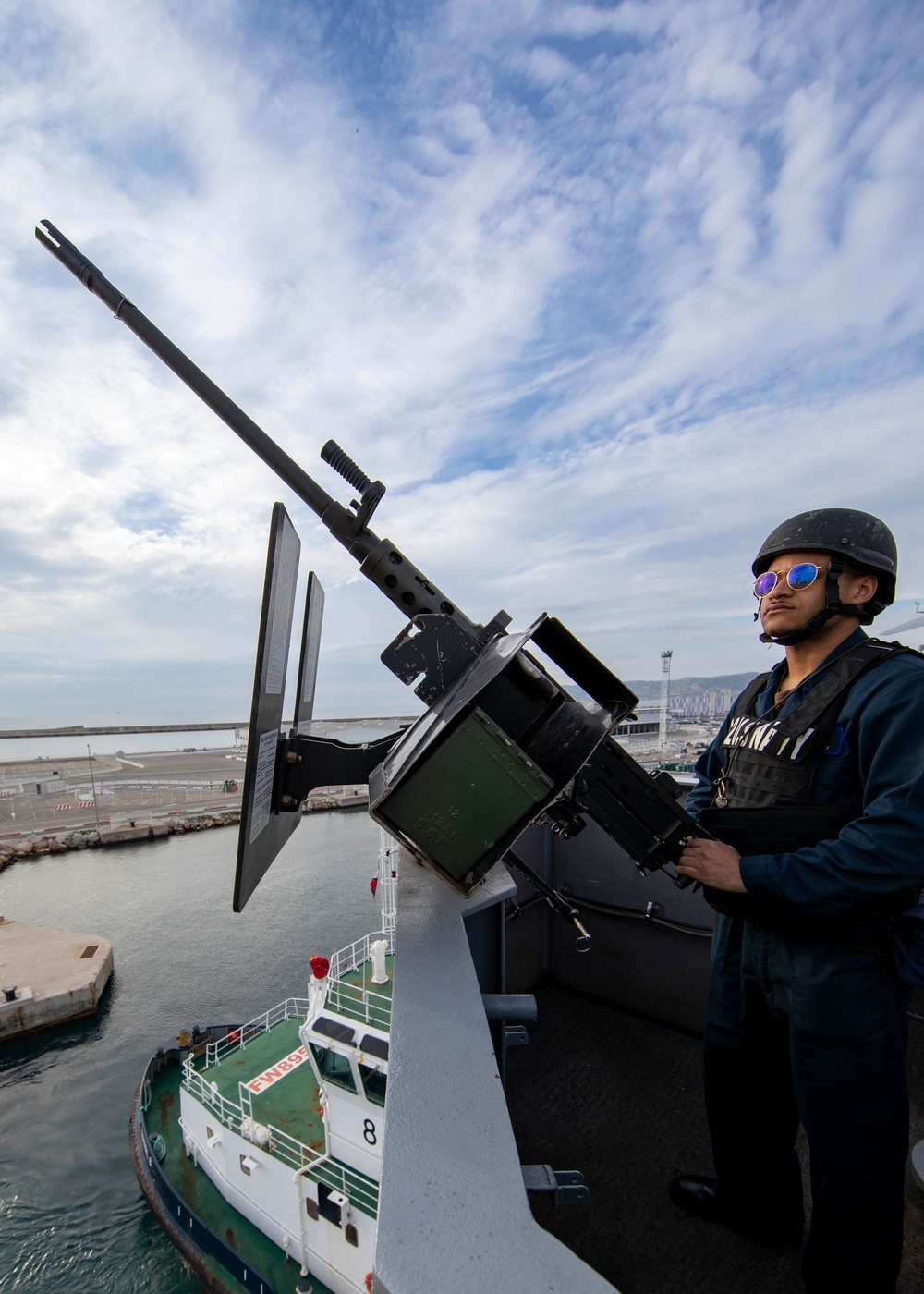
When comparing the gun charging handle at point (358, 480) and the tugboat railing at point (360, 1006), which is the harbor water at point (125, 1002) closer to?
the tugboat railing at point (360, 1006)

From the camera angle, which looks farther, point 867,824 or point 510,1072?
point 510,1072

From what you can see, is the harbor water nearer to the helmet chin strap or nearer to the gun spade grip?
the gun spade grip

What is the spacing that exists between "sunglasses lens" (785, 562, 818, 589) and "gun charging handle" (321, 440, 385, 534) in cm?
285

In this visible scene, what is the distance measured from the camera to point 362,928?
21500 mm

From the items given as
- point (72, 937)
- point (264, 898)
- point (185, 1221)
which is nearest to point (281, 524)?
point (185, 1221)

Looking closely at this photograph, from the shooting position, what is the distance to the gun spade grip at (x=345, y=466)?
13.3 ft

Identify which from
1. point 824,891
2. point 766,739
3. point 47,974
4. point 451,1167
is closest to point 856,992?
point 824,891

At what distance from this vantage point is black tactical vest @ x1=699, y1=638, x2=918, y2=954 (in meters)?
1.74

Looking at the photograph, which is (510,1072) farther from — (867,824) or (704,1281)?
(867,824)

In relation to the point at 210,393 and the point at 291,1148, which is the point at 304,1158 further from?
the point at 210,393

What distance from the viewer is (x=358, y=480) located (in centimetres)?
416

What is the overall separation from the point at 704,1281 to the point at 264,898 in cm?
2642

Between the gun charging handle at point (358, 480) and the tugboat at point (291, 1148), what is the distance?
171 inches

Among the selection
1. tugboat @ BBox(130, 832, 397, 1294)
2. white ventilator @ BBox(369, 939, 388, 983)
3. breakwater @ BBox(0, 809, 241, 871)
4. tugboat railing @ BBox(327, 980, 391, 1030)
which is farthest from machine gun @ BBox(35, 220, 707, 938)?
breakwater @ BBox(0, 809, 241, 871)
